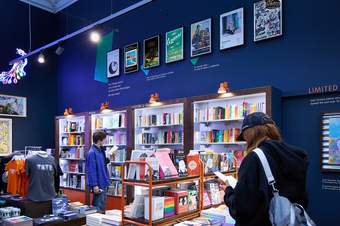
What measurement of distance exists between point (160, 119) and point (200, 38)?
5.93 feet

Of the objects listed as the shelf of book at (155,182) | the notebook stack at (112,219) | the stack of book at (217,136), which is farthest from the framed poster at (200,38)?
the notebook stack at (112,219)

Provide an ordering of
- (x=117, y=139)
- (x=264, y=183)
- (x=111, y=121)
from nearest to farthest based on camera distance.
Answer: (x=264, y=183) < (x=117, y=139) < (x=111, y=121)

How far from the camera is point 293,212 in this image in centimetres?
168

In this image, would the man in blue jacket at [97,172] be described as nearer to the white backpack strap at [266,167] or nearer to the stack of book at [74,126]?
the stack of book at [74,126]

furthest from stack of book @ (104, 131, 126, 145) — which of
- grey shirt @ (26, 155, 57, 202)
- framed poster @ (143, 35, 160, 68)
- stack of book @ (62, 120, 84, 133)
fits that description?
grey shirt @ (26, 155, 57, 202)

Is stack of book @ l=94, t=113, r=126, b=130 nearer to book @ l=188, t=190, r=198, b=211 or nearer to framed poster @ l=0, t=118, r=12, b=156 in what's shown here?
framed poster @ l=0, t=118, r=12, b=156

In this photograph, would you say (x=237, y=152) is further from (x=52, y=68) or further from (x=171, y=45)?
(x=52, y=68)

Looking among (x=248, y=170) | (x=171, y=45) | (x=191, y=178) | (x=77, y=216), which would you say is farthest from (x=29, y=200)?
(x=248, y=170)

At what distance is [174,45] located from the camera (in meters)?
6.50

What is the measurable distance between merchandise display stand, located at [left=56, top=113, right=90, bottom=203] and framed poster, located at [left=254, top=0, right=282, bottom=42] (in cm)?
455

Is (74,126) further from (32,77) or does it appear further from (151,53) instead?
(151,53)

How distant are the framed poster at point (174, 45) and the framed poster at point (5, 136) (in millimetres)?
4852

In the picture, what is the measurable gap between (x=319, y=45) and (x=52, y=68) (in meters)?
7.76

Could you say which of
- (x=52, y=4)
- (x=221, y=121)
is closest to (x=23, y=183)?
(x=221, y=121)
